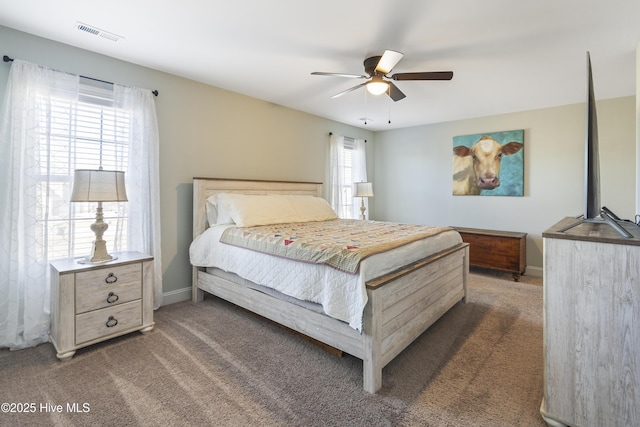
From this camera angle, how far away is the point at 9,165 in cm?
228

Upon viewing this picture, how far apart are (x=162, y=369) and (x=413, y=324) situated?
1.81m

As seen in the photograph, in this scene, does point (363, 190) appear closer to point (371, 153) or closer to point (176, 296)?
point (371, 153)

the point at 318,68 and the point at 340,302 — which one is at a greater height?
the point at 318,68

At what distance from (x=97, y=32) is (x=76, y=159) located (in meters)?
1.06

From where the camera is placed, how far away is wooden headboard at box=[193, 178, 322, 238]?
10.8 ft

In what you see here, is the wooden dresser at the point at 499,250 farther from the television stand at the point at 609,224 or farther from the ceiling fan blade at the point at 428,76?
the ceiling fan blade at the point at 428,76

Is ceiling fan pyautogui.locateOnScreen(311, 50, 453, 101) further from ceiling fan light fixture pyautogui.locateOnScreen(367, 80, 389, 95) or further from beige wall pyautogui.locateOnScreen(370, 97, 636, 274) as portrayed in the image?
beige wall pyautogui.locateOnScreen(370, 97, 636, 274)

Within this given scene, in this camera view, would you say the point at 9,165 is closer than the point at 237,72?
Yes

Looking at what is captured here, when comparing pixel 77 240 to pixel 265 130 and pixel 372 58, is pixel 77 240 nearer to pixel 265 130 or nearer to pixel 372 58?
pixel 265 130

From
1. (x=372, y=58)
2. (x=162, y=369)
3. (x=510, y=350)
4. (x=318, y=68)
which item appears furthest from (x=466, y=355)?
(x=318, y=68)

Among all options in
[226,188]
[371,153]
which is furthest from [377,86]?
[371,153]

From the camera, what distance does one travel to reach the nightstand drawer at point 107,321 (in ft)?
7.33

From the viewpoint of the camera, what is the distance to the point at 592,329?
56.0 inches

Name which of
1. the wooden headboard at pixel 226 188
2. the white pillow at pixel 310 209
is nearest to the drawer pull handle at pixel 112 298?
the wooden headboard at pixel 226 188
